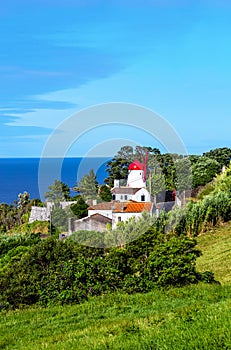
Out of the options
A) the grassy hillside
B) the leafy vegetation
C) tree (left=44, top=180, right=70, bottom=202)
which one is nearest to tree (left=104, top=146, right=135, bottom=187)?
tree (left=44, top=180, right=70, bottom=202)

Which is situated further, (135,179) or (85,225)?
(135,179)

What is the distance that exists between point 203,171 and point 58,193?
24.5 metres

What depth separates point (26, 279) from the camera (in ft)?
32.9

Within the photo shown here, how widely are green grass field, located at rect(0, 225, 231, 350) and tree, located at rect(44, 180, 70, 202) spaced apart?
710 cm

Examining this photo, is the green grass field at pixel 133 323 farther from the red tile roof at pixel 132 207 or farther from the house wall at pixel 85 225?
the red tile roof at pixel 132 207

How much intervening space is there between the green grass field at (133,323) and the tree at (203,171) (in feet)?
97.5

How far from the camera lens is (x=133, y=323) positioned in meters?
5.83

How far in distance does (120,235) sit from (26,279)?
6.20 metres

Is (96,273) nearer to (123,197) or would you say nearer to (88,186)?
(88,186)

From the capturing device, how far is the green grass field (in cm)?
477

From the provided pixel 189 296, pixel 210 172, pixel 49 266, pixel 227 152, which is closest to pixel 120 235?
pixel 49 266

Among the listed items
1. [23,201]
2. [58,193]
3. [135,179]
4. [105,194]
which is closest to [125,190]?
[135,179]

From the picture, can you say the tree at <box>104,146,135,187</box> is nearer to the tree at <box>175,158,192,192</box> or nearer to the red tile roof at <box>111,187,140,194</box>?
the red tile roof at <box>111,187,140,194</box>

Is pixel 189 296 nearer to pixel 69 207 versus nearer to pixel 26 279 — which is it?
pixel 26 279
